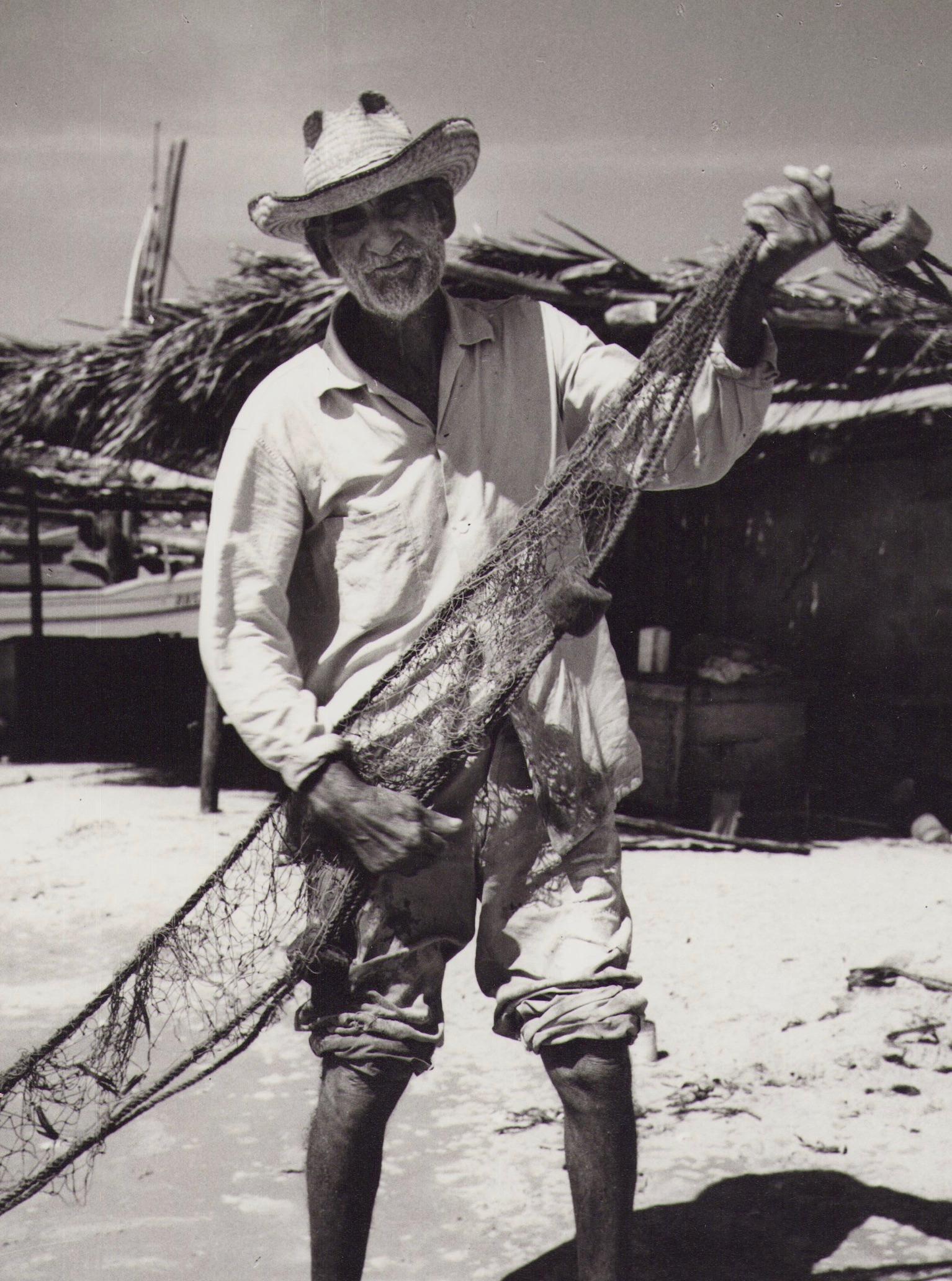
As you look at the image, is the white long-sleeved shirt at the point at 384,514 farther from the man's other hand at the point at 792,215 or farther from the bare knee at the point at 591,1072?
the bare knee at the point at 591,1072

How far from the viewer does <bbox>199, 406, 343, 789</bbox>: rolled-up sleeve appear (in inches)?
83.0

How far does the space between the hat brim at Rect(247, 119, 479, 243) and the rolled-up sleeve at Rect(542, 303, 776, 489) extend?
1.00 ft

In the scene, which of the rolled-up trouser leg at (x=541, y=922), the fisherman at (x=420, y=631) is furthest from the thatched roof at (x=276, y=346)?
the rolled-up trouser leg at (x=541, y=922)

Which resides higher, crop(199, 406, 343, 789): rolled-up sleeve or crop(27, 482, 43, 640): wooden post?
crop(199, 406, 343, 789): rolled-up sleeve

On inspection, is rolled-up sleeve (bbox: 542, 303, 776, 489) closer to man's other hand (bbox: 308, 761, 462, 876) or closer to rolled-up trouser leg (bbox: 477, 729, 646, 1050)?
rolled-up trouser leg (bbox: 477, 729, 646, 1050)

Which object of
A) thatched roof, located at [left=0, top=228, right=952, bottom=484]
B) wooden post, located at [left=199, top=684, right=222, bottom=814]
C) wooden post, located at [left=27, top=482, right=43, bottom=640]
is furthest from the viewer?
wooden post, located at [left=27, top=482, right=43, bottom=640]

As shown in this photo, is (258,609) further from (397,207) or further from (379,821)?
(397,207)

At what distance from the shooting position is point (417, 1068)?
222cm

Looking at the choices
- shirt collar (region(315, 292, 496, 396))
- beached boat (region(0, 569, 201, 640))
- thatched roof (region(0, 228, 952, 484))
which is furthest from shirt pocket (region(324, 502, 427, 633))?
beached boat (region(0, 569, 201, 640))

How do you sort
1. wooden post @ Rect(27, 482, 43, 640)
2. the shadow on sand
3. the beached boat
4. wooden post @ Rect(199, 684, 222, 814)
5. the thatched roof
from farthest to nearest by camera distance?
1. the beached boat
2. wooden post @ Rect(27, 482, 43, 640)
3. wooden post @ Rect(199, 684, 222, 814)
4. the thatched roof
5. the shadow on sand

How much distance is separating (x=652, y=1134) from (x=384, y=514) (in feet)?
5.95

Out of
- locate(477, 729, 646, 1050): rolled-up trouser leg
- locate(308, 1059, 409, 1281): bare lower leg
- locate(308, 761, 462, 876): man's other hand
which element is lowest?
locate(308, 1059, 409, 1281): bare lower leg

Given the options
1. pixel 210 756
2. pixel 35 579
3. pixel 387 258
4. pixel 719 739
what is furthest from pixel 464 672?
pixel 35 579

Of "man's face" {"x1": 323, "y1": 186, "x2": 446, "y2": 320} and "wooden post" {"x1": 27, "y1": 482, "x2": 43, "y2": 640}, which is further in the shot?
"wooden post" {"x1": 27, "y1": 482, "x2": 43, "y2": 640}
